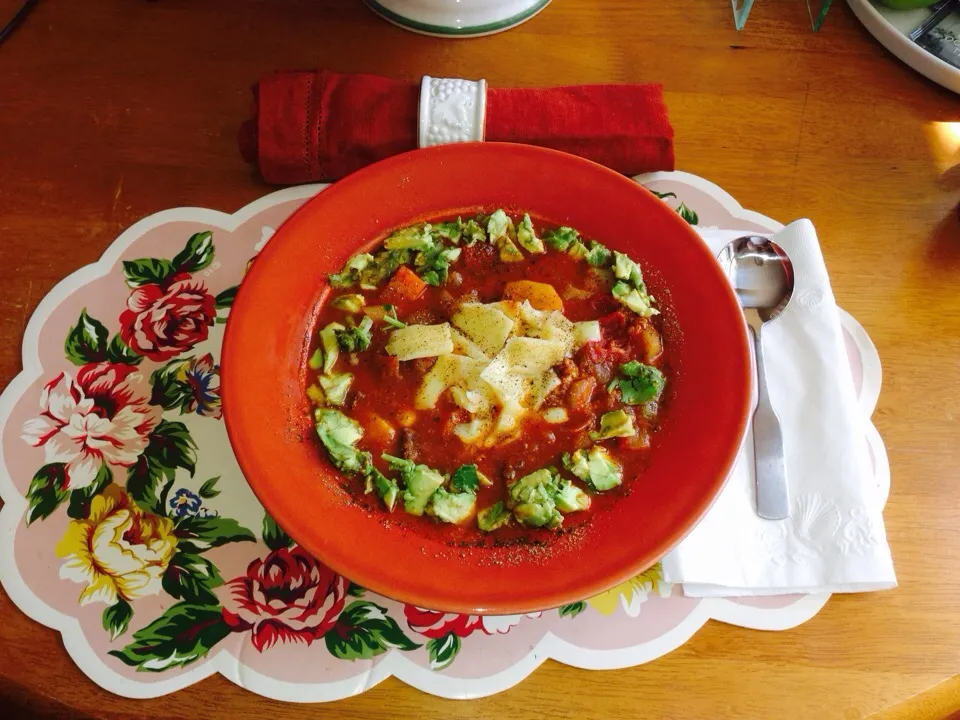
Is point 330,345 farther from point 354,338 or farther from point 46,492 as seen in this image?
point 46,492

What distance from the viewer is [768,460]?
1.37 metres

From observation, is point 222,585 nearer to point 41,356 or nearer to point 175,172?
point 41,356

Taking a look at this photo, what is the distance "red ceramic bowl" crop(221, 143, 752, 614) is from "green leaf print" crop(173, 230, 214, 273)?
33 cm

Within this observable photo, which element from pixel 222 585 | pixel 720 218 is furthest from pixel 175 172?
pixel 720 218

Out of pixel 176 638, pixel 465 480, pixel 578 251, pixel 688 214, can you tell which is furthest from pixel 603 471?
pixel 176 638

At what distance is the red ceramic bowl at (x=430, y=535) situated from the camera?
1.19 meters

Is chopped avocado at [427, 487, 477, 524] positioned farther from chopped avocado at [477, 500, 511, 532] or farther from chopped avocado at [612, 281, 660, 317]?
chopped avocado at [612, 281, 660, 317]

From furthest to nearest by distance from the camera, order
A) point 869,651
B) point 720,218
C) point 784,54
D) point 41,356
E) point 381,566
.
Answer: point 784,54, point 720,218, point 41,356, point 869,651, point 381,566

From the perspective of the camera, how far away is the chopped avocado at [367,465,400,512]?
1261 mm

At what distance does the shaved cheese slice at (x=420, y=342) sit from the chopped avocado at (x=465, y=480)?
0.24 metres

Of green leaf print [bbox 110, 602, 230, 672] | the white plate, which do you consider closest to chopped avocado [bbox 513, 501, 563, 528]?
green leaf print [bbox 110, 602, 230, 672]

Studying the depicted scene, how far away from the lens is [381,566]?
3.90 ft

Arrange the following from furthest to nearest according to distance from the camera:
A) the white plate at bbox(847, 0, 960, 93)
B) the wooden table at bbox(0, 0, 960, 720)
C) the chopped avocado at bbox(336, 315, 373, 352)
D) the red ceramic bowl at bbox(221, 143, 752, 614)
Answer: the white plate at bbox(847, 0, 960, 93) → the chopped avocado at bbox(336, 315, 373, 352) → the wooden table at bbox(0, 0, 960, 720) → the red ceramic bowl at bbox(221, 143, 752, 614)

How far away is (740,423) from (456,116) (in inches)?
35.1
